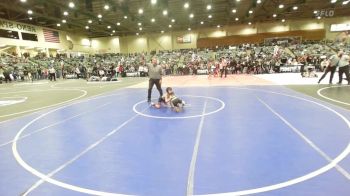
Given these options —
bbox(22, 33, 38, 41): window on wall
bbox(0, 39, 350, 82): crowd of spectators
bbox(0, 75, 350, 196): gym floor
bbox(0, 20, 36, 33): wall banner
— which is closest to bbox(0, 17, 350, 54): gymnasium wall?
bbox(0, 20, 36, 33): wall banner

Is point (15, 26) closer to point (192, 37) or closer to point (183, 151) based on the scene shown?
point (192, 37)

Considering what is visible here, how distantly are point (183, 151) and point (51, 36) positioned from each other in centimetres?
4066

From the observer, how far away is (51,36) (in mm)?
38406

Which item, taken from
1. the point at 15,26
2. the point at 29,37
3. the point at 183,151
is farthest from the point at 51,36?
the point at 183,151

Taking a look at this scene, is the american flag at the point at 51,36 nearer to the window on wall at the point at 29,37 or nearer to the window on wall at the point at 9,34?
the window on wall at the point at 29,37

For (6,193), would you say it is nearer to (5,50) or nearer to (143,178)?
(143,178)

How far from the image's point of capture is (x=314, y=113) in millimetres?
6926

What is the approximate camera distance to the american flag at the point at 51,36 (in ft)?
123

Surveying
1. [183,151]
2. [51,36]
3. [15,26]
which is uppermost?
[15,26]

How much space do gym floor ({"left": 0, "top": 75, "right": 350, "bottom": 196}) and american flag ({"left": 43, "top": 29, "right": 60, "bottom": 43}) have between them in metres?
33.8

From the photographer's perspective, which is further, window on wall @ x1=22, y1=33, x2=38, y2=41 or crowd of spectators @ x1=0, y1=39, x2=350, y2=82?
window on wall @ x1=22, y1=33, x2=38, y2=41

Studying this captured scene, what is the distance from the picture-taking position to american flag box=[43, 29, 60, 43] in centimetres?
3734

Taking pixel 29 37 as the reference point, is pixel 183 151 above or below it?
below

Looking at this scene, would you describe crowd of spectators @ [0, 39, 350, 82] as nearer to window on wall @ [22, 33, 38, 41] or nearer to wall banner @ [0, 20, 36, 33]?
wall banner @ [0, 20, 36, 33]
